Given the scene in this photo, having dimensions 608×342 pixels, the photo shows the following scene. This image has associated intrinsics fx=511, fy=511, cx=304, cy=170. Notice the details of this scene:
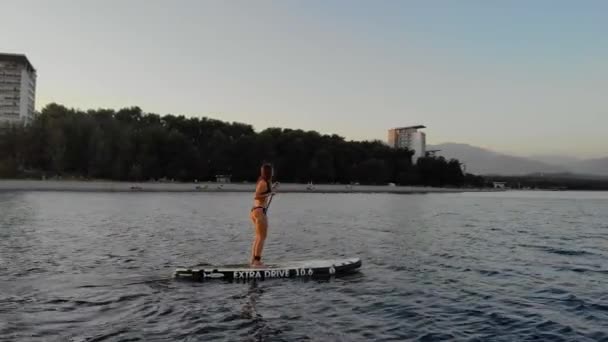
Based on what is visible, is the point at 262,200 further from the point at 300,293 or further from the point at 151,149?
the point at 151,149

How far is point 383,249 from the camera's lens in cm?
3012

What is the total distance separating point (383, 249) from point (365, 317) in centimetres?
1563

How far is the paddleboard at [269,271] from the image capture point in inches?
760

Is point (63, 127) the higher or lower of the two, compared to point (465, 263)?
higher

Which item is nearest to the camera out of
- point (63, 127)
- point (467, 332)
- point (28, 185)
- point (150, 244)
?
point (467, 332)

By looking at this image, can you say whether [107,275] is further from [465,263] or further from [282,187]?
[282,187]

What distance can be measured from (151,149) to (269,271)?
134 metres

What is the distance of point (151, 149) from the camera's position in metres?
146

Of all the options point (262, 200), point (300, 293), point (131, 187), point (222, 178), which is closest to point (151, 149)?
point (131, 187)

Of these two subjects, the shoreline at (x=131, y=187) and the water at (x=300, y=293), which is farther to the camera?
the shoreline at (x=131, y=187)

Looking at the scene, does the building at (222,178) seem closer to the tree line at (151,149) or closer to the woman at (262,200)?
the tree line at (151,149)

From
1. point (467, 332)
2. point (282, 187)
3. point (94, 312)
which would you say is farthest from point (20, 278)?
point (282, 187)

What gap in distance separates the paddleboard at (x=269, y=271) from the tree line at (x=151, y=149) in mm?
116188

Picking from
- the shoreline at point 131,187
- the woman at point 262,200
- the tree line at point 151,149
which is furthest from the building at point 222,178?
the woman at point 262,200
